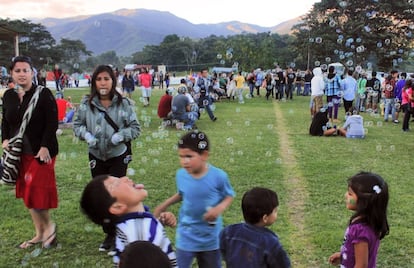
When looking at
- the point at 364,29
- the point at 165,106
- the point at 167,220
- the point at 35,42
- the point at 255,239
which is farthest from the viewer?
the point at 35,42

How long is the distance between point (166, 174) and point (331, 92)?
733cm

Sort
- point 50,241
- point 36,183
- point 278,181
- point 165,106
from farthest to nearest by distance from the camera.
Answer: point 165,106
point 278,181
point 50,241
point 36,183

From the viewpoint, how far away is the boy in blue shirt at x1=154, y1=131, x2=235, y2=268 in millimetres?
2592

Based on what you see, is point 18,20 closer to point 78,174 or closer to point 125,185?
point 78,174

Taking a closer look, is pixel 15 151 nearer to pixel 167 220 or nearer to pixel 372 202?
pixel 167 220

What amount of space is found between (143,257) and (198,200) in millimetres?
1174

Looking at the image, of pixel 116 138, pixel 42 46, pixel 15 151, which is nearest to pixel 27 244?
pixel 15 151

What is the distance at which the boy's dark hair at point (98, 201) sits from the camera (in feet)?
6.82

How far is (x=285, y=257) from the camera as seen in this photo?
2.18m

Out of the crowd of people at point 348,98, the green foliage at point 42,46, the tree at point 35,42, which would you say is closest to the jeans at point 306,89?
the crowd of people at point 348,98

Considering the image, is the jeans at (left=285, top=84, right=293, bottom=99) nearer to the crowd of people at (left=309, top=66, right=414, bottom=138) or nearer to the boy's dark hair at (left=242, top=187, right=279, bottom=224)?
the crowd of people at (left=309, top=66, right=414, bottom=138)

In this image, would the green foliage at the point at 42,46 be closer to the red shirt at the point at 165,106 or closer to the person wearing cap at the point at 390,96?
the red shirt at the point at 165,106

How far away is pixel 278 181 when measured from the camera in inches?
247

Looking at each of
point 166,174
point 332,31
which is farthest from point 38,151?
point 332,31
